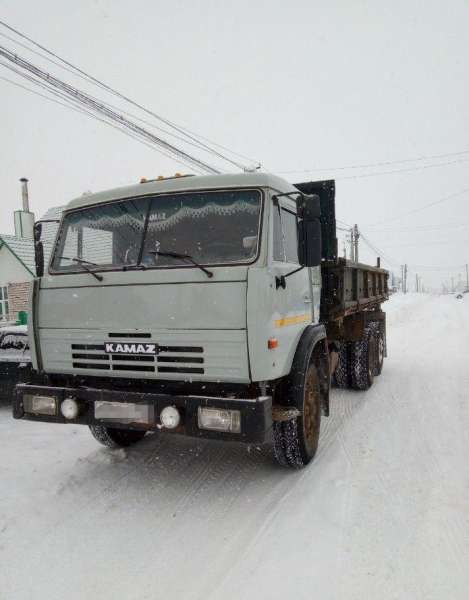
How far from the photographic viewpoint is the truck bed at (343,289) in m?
4.99

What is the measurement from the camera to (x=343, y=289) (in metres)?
5.18

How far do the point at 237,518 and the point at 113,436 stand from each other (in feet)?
5.92

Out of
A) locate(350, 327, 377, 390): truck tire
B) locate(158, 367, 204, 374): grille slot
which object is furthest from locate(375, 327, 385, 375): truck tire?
locate(158, 367, 204, 374): grille slot

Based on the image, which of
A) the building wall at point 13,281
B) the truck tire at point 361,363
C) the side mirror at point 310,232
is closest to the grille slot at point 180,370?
the side mirror at point 310,232

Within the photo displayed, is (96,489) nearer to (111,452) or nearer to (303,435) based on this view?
(111,452)

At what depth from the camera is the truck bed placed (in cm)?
499

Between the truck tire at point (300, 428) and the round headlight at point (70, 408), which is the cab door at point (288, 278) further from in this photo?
the round headlight at point (70, 408)

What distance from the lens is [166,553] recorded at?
2762mm

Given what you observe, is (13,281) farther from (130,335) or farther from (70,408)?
(130,335)

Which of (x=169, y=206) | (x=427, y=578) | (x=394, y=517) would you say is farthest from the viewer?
(x=169, y=206)

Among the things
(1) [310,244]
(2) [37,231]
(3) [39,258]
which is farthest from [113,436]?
(1) [310,244]

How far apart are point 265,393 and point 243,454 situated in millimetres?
1307

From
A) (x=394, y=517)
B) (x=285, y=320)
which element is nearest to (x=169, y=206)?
(x=285, y=320)

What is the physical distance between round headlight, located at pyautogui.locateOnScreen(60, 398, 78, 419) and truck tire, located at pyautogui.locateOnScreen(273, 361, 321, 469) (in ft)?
5.38
